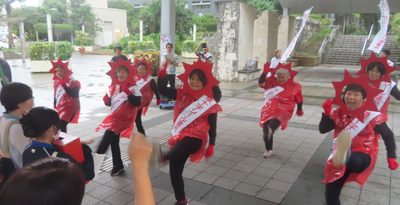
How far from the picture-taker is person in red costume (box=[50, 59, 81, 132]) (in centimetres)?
481

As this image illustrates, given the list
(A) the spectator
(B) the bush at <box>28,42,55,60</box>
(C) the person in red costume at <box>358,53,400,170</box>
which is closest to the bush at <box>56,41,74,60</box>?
(B) the bush at <box>28,42,55,60</box>

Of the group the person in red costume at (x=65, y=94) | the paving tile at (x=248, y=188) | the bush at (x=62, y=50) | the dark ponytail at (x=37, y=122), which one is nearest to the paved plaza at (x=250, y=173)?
the paving tile at (x=248, y=188)

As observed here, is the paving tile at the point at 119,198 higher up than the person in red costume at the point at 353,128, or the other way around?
the person in red costume at the point at 353,128

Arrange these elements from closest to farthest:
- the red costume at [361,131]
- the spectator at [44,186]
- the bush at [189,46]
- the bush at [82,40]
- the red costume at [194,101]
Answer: the spectator at [44,186]
the red costume at [361,131]
the red costume at [194,101]
the bush at [189,46]
the bush at [82,40]

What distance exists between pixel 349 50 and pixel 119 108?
2262cm

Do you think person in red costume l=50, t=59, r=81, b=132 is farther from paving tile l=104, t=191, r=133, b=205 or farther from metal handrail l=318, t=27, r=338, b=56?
metal handrail l=318, t=27, r=338, b=56

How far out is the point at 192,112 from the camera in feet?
12.4

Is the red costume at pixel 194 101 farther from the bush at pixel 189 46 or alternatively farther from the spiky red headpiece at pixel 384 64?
the bush at pixel 189 46

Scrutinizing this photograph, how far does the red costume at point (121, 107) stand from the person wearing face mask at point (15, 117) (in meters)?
1.58

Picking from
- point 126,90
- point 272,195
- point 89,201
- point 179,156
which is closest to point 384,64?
point 272,195

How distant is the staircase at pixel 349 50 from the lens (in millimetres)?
22109

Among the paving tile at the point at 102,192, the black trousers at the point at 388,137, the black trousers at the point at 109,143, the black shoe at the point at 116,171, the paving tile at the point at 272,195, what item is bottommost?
the paving tile at the point at 272,195

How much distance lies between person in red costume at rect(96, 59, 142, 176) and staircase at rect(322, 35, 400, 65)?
20.5 m

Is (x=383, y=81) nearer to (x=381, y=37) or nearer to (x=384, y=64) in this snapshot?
(x=384, y=64)
